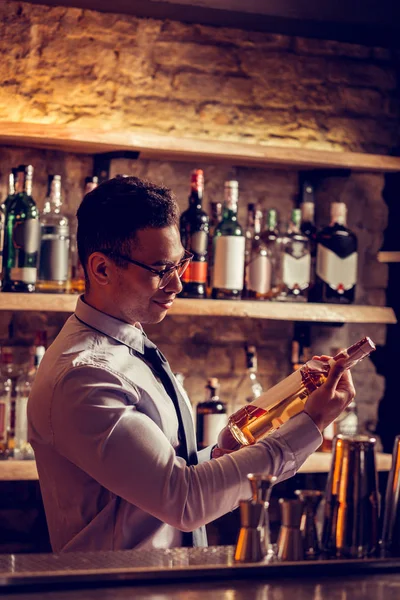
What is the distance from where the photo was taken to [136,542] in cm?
160

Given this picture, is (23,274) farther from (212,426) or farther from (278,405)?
(278,405)

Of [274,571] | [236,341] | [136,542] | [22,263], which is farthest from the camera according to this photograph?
[236,341]

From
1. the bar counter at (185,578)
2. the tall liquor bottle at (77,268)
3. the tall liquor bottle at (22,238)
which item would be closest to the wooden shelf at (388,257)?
the tall liquor bottle at (77,268)

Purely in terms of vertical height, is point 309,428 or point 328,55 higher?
point 328,55

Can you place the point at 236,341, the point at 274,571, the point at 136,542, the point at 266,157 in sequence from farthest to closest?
the point at 236,341, the point at 266,157, the point at 136,542, the point at 274,571

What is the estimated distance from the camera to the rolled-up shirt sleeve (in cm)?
146

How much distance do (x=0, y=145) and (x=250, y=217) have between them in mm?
854

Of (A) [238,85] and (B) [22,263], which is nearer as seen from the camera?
(B) [22,263]

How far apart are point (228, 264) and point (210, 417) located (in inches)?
19.3

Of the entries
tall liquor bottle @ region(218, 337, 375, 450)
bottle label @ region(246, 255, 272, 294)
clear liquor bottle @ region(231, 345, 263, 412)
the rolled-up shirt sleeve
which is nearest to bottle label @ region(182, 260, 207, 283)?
bottle label @ region(246, 255, 272, 294)

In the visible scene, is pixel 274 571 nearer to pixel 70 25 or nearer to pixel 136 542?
pixel 136 542

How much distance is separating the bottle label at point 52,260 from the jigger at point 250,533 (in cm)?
145

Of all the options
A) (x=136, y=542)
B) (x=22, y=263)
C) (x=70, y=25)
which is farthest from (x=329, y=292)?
(x=136, y=542)

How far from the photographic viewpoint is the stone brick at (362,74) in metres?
3.18
